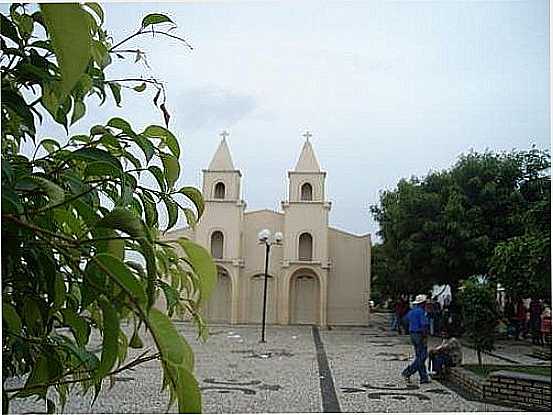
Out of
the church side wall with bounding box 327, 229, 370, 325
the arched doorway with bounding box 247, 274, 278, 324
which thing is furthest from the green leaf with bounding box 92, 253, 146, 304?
the church side wall with bounding box 327, 229, 370, 325

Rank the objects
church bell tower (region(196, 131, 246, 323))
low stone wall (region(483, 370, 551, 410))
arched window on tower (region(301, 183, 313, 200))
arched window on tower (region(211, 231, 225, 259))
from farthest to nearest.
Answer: arched window on tower (region(301, 183, 313, 200)) → arched window on tower (region(211, 231, 225, 259)) → church bell tower (region(196, 131, 246, 323)) → low stone wall (region(483, 370, 551, 410))

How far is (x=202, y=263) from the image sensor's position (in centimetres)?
45

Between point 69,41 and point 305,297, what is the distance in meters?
10.3

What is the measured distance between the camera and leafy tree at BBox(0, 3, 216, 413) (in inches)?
14.4

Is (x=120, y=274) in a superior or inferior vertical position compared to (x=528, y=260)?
inferior

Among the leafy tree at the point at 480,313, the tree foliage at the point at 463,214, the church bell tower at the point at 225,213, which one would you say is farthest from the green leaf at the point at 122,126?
the church bell tower at the point at 225,213

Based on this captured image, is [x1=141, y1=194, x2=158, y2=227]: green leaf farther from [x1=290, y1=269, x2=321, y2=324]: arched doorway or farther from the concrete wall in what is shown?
[x1=290, y1=269, x2=321, y2=324]: arched doorway

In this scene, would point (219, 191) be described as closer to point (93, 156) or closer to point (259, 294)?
point (259, 294)

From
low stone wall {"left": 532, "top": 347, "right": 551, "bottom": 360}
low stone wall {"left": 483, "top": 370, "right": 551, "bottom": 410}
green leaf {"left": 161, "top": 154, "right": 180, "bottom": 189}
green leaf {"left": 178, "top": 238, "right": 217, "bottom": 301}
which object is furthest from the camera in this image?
low stone wall {"left": 532, "top": 347, "right": 551, "bottom": 360}

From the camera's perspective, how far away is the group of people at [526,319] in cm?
658

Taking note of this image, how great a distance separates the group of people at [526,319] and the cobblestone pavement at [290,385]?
131 centimetres

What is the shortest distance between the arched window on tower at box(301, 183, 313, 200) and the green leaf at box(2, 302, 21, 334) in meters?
10.1

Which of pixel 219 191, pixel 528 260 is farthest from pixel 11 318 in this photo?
pixel 219 191

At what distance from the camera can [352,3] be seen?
3.89ft
